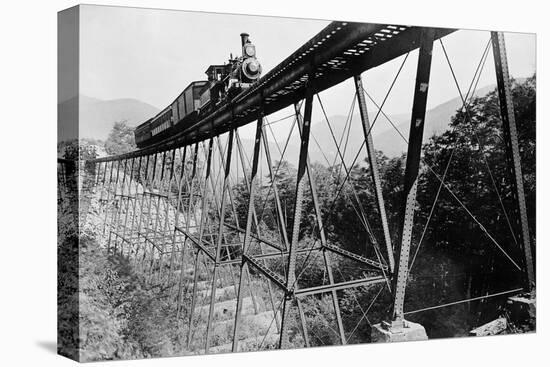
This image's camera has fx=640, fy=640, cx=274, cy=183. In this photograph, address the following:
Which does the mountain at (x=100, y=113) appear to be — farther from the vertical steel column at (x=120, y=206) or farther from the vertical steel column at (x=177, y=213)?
the vertical steel column at (x=177, y=213)

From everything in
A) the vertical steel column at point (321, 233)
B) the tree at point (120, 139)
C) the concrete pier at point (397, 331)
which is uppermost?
the tree at point (120, 139)

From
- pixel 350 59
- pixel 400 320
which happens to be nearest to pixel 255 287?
pixel 400 320

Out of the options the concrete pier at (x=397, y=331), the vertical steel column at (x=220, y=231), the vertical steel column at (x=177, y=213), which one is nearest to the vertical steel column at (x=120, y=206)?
the vertical steel column at (x=177, y=213)

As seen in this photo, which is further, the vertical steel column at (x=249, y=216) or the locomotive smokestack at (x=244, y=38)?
the vertical steel column at (x=249, y=216)

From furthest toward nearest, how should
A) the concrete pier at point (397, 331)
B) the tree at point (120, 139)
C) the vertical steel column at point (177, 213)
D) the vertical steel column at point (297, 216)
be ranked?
the vertical steel column at point (177, 213)
the vertical steel column at point (297, 216)
the tree at point (120, 139)
the concrete pier at point (397, 331)

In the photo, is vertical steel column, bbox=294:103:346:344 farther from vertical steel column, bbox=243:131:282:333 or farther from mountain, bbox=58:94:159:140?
mountain, bbox=58:94:159:140

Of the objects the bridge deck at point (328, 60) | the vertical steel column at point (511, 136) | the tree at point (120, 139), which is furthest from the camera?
the vertical steel column at point (511, 136)
